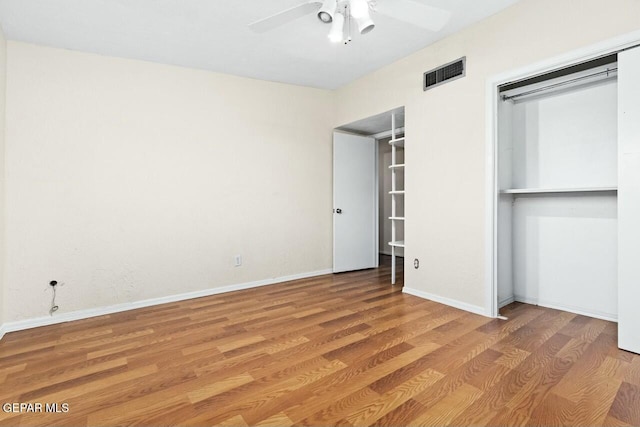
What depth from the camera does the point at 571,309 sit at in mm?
2877

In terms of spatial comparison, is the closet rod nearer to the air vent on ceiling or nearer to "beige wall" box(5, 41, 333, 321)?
the air vent on ceiling

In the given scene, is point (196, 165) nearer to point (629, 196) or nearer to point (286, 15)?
point (286, 15)

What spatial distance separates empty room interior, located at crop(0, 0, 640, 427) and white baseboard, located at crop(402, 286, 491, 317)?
0.02m

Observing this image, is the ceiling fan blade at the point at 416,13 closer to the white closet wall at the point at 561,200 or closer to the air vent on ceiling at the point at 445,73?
the air vent on ceiling at the point at 445,73

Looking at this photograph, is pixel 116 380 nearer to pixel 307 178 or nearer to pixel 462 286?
pixel 462 286

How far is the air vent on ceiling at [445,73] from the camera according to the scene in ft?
9.82

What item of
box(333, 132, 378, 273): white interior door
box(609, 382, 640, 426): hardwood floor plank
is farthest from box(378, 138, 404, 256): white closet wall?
box(609, 382, 640, 426): hardwood floor plank

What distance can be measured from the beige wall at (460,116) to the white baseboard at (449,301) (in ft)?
0.11

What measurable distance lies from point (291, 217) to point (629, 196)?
10.9 ft

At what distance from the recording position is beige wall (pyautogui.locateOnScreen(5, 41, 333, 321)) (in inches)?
112

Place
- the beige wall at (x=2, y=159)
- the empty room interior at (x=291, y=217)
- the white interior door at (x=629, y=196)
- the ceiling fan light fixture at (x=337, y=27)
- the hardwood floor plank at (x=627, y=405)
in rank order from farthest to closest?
the beige wall at (x=2, y=159) → the ceiling fan light fixture at (x=337, y=27) → the white interior door at (x=629, y=196) → the empty room interior at (x=291, y=217) → the hardwood floor plank at (x=627, y=405)

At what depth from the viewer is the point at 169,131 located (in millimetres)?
3465

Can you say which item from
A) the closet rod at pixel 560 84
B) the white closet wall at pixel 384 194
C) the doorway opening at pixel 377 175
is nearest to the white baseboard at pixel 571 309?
the doorway opening at pixel 377 175

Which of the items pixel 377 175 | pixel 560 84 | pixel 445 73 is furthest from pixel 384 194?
pixel 560 84
